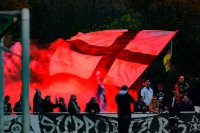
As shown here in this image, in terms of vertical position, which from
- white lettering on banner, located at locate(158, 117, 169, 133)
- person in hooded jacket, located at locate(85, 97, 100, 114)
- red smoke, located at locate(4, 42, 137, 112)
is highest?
Answer: red smoke, located at locate(4, 42, 137, 112)

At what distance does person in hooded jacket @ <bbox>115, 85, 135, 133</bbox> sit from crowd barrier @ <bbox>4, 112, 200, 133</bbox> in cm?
89

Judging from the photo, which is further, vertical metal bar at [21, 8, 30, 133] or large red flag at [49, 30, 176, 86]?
large red flag at [49, 30, 176, 86]

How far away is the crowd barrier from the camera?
25766 millimetres

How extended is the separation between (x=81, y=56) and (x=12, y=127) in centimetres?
1006

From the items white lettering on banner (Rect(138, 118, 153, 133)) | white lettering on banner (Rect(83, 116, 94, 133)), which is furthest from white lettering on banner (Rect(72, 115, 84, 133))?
white lettering on banner (Rect(138, 118, 153, 133))

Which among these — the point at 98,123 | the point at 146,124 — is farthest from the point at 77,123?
the point at 146,124

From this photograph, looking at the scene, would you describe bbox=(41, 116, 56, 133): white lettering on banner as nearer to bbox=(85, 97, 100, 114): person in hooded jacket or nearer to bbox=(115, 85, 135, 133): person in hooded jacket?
bbox=(85, 97, 100, 114): person in hooded jacket

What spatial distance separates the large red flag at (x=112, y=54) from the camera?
113ft

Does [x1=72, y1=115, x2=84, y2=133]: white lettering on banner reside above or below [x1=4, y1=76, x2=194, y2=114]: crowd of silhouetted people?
below

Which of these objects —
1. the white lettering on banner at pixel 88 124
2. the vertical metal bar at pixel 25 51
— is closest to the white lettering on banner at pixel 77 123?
the white lettering on banner at pixel 88 124

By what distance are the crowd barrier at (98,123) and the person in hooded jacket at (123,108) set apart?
885 mm

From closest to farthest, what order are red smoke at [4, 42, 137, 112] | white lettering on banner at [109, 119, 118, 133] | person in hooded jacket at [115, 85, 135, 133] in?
person in hooded jacket at [115, 85, 135, 133] → white lettering on banner at [109, 119, 118, 133] → red smoke at [4, 42, 137, 112]

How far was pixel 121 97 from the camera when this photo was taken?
24.3 metres

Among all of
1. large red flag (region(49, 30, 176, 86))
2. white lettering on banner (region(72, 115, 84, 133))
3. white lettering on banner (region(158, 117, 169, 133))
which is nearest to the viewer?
white lettering on banner (region(72, 115, 84, 133))
